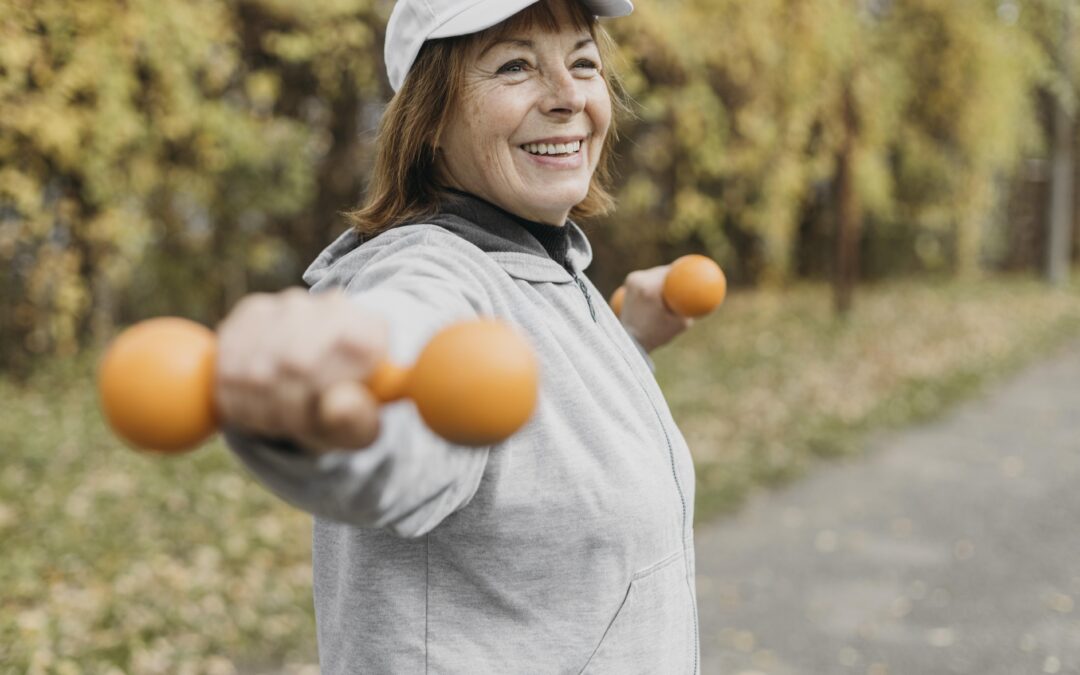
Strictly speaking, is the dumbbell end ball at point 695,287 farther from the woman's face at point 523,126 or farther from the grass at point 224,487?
the grass at point 224,487

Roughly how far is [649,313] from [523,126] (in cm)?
67

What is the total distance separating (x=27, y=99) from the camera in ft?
14.3

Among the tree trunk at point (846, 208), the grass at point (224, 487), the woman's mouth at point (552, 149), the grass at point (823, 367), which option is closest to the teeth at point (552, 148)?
the woman's mouth at point (552, 149)

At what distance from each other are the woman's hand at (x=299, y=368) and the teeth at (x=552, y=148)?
72cm

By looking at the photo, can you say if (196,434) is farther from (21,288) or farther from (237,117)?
(21,288)

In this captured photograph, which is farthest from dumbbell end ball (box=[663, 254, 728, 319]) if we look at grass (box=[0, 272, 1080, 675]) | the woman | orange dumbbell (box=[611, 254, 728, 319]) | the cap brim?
grass (box=[0, 272, 1080, 675])

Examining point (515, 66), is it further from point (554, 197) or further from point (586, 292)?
point (586, 292)

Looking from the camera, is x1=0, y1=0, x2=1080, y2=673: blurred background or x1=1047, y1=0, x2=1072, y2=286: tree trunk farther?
x1=1047, y1=0, x2=1072, y2=286: tree trunk

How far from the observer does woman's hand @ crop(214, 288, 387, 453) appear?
2.35 ft

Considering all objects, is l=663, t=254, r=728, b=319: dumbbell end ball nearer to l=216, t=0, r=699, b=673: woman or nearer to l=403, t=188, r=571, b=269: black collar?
l=216, t=0, r=699, b=673: woman

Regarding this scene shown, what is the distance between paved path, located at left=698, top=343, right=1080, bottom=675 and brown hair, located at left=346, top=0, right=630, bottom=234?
2572 mm

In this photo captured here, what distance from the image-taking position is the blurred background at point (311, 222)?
4062 millimetres

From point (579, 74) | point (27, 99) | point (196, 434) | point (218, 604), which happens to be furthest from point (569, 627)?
point (27, 99)

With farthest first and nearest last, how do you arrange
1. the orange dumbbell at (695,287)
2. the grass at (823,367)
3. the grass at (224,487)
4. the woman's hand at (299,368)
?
the grass at (823,367), the grass at (224,487), the orange dumbbell at (695,287), the woman's hand at (299,368)
